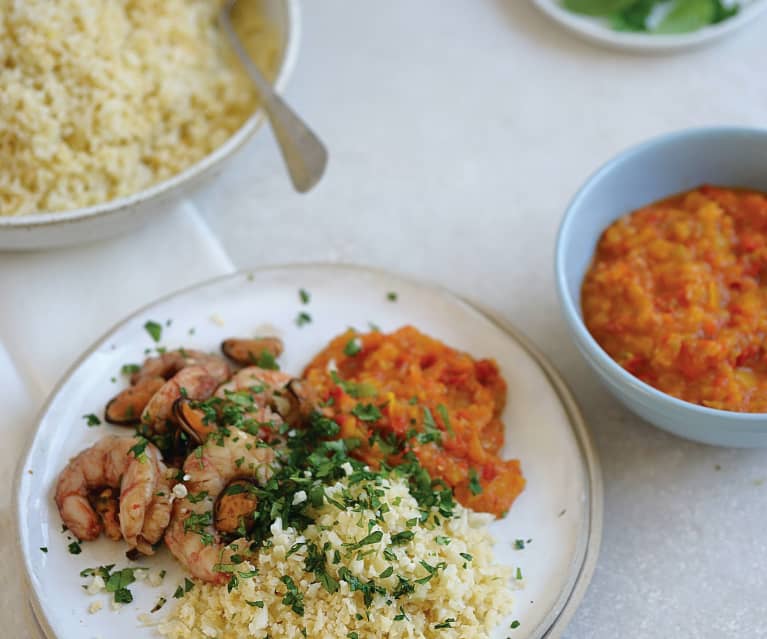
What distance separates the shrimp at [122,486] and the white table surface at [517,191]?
270mm

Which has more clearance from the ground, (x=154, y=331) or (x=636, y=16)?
(x=154, y=331)

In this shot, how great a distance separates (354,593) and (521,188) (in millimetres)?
1434

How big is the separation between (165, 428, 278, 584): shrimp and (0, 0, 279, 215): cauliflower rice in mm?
874

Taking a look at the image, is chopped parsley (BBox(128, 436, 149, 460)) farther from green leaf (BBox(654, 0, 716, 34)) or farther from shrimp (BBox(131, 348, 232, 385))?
green leaf (BBox(654, 0, 716, 34))

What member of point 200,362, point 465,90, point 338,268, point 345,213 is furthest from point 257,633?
point 465,90

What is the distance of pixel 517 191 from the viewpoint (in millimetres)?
2695

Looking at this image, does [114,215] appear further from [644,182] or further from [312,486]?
[644,182]

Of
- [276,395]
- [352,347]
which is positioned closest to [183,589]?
[276,395]

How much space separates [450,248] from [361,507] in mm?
1013

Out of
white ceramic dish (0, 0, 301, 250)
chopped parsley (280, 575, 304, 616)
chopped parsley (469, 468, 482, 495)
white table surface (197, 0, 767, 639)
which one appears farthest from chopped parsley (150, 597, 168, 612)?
white ceramic dish (0, 0, 301, 250)

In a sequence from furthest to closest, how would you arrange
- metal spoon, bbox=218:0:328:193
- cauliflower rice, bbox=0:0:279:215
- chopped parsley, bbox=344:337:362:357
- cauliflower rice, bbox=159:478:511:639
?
metal spoon, bbox=218:0:328:193 → cauliflower rice, bbox=0:0:279:215 → chopped parsley, bbox=344:337:362:357 → cauliflower rice, bbox=159:478:511:639

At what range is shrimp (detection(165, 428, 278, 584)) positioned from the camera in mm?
1762

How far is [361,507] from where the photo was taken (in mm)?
1759

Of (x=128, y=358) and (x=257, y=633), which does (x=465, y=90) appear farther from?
(x=257, y=633)
